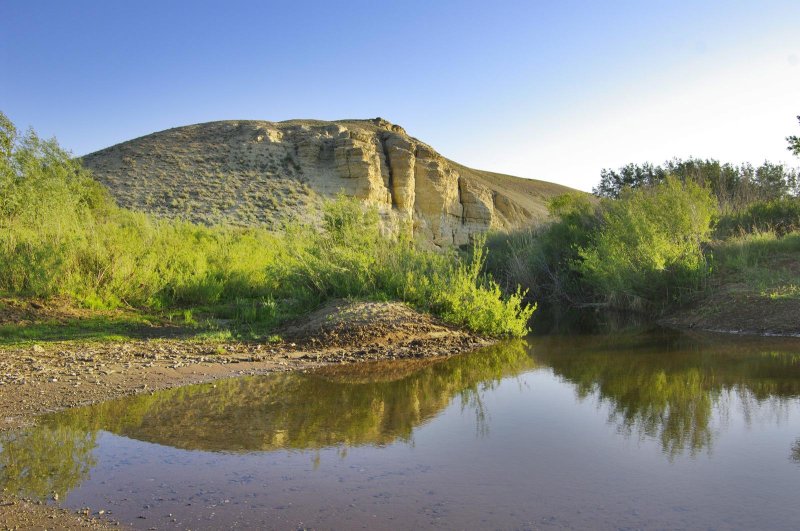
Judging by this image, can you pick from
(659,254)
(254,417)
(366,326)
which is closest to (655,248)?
(659,254)

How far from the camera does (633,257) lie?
1739 centimetres

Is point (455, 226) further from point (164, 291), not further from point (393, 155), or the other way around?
point (164, 291)

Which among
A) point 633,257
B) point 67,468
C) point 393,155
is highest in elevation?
point 393,155

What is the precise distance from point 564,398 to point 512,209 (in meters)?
59.7

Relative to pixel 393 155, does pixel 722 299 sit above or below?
below

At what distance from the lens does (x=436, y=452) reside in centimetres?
614

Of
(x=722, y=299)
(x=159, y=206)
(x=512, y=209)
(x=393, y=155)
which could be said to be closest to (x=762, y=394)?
(x=722, y=299)

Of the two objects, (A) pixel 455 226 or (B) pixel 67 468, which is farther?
(A) pixel 455 226

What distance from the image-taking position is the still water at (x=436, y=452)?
469 cm

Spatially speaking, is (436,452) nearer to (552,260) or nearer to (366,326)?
(366,326)

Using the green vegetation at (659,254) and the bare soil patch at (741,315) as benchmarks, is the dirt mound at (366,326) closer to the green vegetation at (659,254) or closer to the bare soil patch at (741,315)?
the bare soil patch at (741,315)

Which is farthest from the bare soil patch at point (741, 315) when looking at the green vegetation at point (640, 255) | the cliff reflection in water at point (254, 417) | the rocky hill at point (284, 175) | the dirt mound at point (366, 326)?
the rocky hill at point (284, 175)

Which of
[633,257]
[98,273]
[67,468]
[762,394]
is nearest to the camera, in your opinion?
[67,468]

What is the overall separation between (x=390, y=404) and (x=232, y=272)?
1114cm
